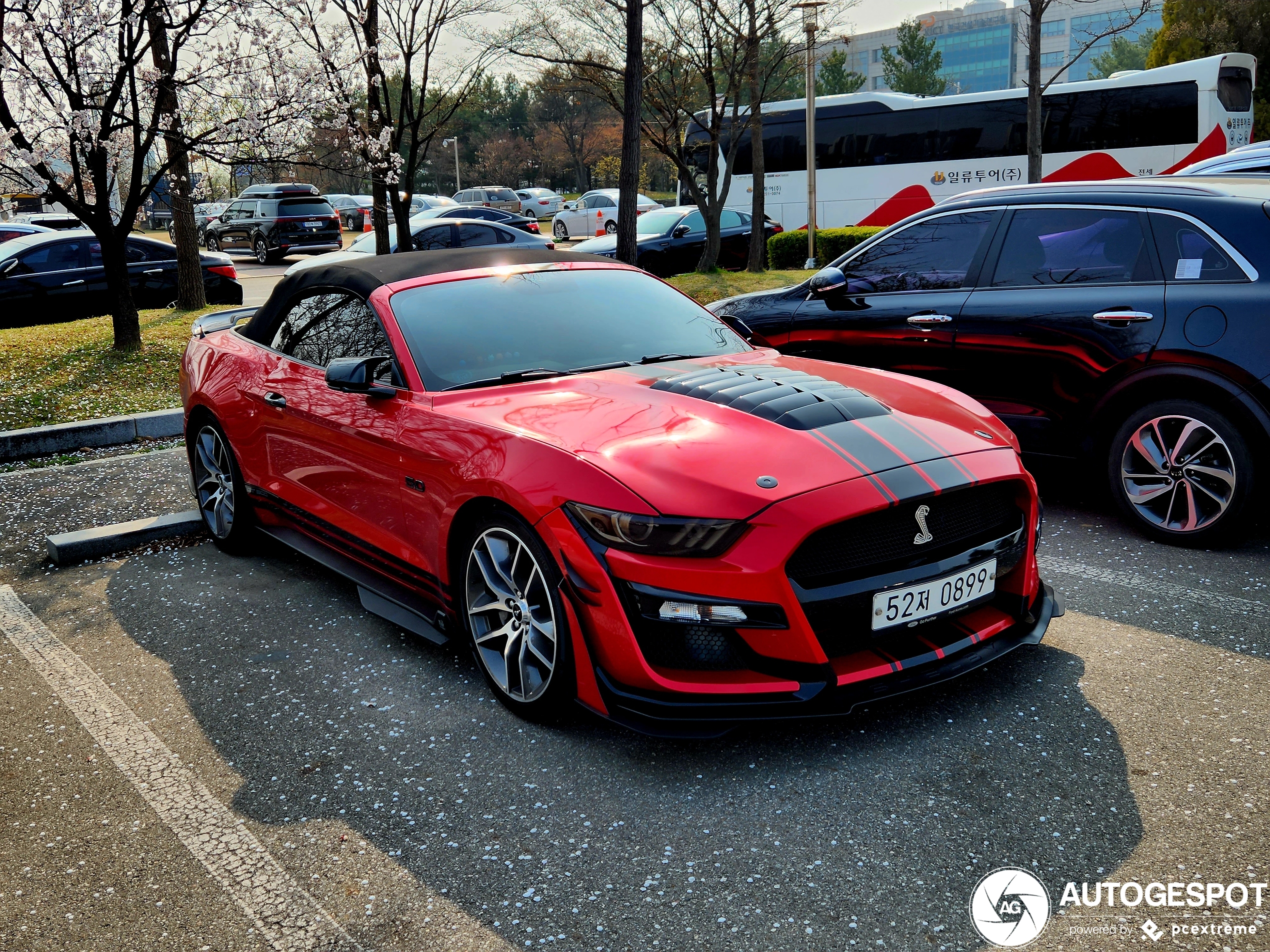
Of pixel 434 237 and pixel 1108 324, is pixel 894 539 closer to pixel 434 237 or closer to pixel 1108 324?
pixel 1108 324

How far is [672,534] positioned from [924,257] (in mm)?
3864

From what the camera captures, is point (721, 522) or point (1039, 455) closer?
point (721, 522)

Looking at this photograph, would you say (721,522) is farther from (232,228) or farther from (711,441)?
(232,228)

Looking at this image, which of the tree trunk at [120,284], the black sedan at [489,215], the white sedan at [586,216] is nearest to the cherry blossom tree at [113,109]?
the tree trunk at [120,284]

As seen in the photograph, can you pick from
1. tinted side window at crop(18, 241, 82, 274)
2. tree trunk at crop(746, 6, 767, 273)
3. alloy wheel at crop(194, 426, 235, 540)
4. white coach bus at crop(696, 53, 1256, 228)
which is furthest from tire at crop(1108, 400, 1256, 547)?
tree trunk at crop(746, 6, 767, 273)

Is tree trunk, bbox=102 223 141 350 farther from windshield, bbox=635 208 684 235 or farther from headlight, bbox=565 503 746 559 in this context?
windshield, bbox=635 208 684 235

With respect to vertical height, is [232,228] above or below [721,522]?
above

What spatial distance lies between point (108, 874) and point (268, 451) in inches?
99.0

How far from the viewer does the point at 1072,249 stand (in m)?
5.68

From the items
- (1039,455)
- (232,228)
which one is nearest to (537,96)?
(232,228)

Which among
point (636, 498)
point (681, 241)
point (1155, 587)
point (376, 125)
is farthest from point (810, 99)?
point (636, 498)

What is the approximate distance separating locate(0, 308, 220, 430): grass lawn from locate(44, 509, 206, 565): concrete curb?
2.91 metres

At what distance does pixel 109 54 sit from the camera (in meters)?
11.5

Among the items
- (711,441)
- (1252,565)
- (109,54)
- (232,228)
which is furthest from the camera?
(232,228)
